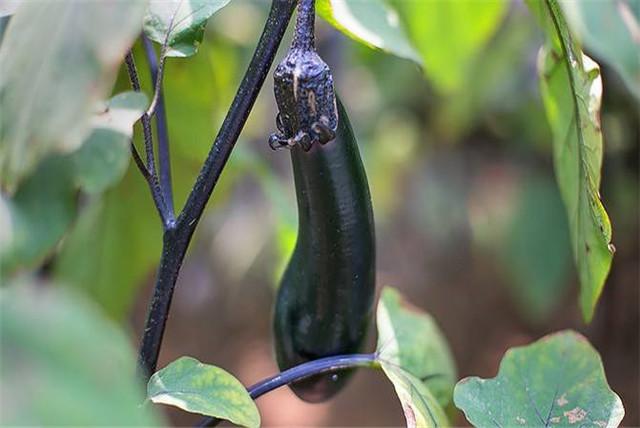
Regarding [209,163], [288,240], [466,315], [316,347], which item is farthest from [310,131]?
[466,315]

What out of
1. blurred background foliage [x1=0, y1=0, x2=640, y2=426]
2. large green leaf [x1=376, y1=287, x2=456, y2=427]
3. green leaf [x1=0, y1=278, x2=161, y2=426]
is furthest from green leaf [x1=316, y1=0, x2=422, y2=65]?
blurred background foliage [x1=0, y1=0, x2=640, y2=426]

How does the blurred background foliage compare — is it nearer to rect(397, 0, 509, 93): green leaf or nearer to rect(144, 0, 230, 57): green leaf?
rect(397, 0, 509, 93): green leaf

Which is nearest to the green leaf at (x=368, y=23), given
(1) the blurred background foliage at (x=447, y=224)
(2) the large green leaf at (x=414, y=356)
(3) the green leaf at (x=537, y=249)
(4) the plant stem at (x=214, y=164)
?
(4) the plant stem at (x=214, y=164)

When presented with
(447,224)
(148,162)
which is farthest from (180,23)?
(447,224)

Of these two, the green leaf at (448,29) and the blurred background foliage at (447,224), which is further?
the blurred background foliage at (447,224)

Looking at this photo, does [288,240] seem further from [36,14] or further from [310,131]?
[36,14]

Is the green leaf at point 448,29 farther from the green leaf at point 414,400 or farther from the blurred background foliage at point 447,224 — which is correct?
the green leaf at point 414,400
